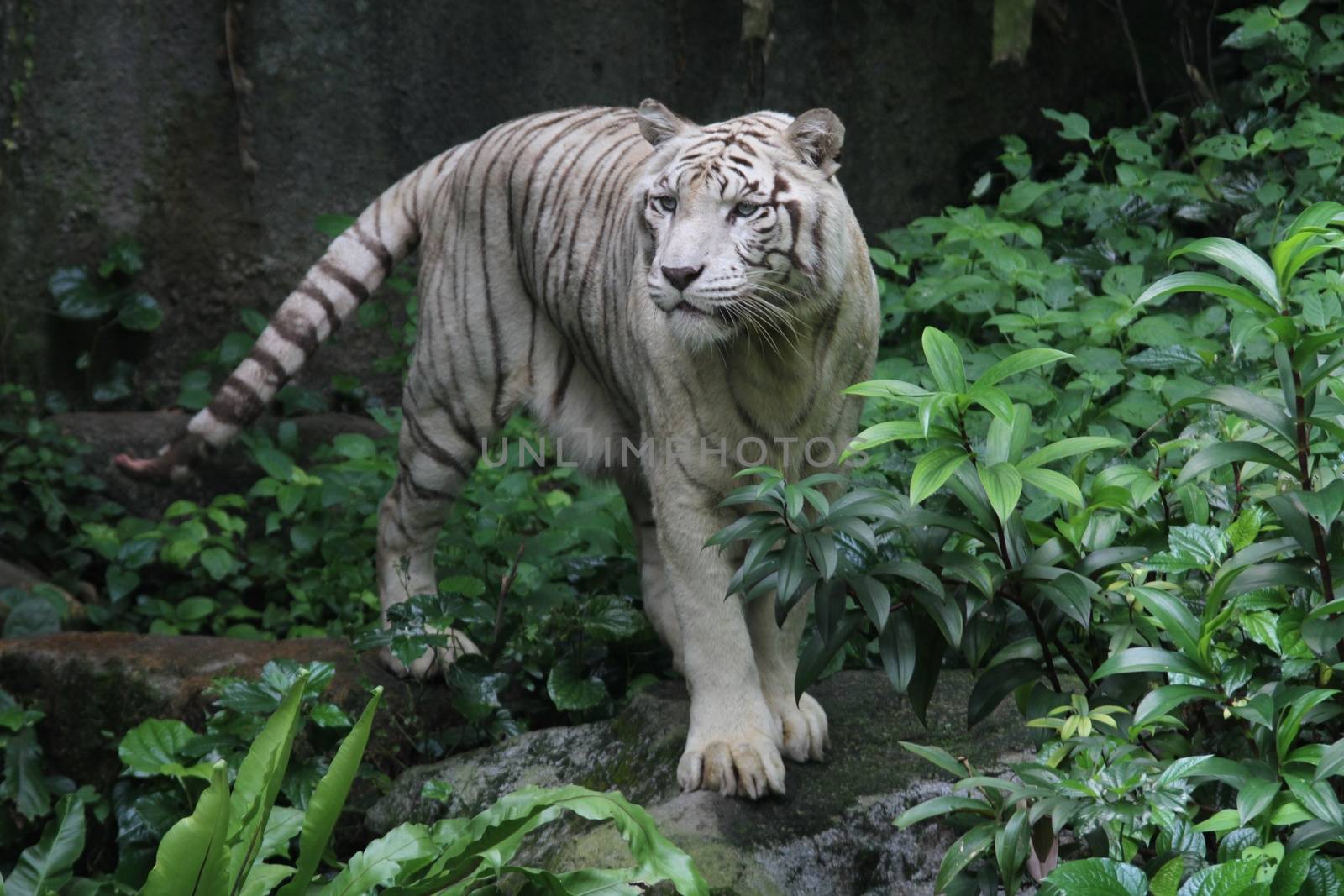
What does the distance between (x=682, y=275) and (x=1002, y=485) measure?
0.77 m

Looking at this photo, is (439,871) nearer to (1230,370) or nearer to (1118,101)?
(1230,370)

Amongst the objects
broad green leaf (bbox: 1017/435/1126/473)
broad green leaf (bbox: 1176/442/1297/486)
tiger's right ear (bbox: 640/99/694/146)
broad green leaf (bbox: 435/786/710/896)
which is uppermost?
tiger's right ear (bbox: 640/99/694/146)

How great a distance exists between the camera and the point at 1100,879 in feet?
6.28

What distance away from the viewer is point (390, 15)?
5.76 meters

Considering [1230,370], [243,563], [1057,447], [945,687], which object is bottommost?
[243,563]

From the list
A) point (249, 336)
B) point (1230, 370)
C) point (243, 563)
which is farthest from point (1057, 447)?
point (249, 336)

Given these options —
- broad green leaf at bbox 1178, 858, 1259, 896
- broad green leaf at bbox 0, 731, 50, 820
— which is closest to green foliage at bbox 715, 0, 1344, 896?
broad green leaf at bbox 1178, 858, 1259, 896

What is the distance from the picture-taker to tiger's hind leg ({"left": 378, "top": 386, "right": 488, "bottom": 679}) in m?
3.96

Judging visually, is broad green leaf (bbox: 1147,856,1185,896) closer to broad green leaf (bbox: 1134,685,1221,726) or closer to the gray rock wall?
broad green leaf (bbox: 1134,685,1221,726)

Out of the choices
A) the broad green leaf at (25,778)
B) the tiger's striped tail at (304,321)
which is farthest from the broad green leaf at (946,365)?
the broad green leaf at (25,778)

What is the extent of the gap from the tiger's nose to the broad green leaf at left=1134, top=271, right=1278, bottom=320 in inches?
34.3

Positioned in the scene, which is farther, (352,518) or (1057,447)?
(352,518)

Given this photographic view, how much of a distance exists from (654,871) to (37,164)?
4365mm

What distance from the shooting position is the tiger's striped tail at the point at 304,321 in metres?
4.10
